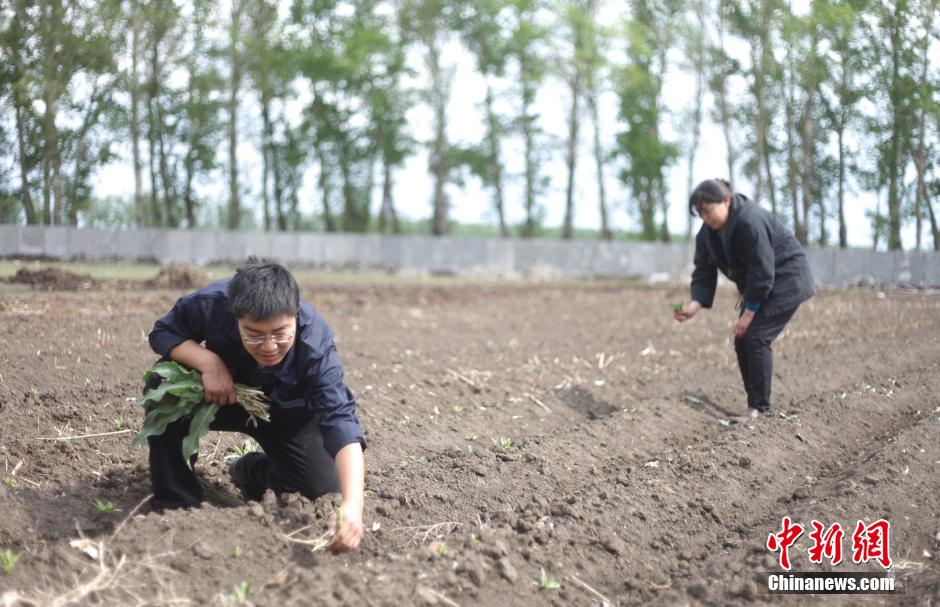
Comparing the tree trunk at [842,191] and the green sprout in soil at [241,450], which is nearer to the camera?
the green sprout in soil at [241,450]

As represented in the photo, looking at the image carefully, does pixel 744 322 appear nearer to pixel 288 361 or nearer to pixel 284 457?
pixel 284 457

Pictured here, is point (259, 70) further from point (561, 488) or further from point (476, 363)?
point (561, 488)

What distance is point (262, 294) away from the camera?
11.8 feet

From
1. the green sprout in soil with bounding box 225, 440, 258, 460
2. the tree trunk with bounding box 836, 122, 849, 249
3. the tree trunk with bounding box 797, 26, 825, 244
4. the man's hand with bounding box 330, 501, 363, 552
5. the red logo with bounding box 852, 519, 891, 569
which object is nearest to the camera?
the man's hand with bounding box 330, 501, 363, 552

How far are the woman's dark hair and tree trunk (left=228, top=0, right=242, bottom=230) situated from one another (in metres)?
21.4

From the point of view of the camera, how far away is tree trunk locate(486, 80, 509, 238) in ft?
116

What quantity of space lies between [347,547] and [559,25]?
32.0 metres

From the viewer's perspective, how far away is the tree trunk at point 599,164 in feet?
113

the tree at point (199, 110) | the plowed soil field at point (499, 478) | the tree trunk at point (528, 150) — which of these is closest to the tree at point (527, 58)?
the tree trunk at point (528, 150)

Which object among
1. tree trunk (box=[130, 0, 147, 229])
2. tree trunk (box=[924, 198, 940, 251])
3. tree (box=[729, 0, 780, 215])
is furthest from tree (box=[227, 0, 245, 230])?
tree trunk (box=[924, 198, 940, 251])

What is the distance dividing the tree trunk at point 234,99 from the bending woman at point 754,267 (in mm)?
21405

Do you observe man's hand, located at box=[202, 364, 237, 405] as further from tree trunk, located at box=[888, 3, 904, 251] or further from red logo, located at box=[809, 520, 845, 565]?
tree trunk, located at box=[888, 3, 904, 251]

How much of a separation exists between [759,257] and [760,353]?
0.73m

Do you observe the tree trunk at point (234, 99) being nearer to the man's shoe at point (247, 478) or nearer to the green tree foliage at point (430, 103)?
the green tree foliage at point (430, 103)
